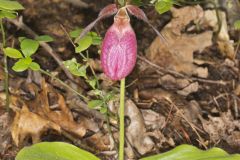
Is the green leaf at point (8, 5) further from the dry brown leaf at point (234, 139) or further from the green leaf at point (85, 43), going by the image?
the dry brown leaf at point (234, 139)

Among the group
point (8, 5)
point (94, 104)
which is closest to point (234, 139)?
point (94, 104)

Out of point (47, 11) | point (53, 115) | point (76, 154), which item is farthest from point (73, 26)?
point (76, 154)

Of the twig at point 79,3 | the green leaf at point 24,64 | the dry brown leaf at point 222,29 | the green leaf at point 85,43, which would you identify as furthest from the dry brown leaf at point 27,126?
Answer: the dry brown leaf at point 222,29

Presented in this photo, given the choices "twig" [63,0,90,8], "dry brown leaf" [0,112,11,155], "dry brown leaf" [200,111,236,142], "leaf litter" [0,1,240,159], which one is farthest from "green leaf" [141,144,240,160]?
"twig" [63,0,90,8]

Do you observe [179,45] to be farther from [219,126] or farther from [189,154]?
[189,154]

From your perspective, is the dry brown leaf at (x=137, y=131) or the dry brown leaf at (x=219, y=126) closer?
the dry brown leaf at (x=137, y=131)

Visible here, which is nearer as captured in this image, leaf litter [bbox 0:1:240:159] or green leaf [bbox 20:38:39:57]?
green leaf [bbox 20:38:39:57]

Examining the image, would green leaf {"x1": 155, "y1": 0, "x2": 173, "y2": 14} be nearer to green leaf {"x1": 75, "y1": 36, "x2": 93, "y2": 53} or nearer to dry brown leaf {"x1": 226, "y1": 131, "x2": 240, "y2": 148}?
green leaf {"x1": 75, "y1": 36, "x2": 93, "y2": 53}
